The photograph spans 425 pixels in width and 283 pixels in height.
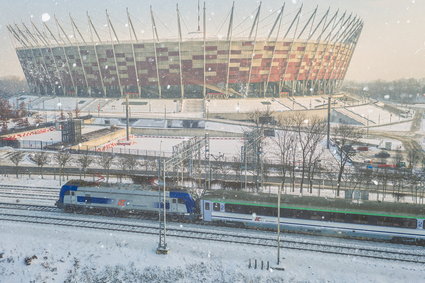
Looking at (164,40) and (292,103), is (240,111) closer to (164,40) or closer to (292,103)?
(292,103)

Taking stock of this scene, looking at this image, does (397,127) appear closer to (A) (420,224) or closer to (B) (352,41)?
(B) (352,41)

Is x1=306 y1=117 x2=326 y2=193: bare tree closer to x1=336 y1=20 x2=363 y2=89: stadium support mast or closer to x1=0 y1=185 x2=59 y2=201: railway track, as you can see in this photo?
x1=0 y1=185 x2=59 y2=201: railway track

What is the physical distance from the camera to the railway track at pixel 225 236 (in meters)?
16.6

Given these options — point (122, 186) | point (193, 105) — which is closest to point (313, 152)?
point (122, 186)

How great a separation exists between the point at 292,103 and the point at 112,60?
4198 centimetres

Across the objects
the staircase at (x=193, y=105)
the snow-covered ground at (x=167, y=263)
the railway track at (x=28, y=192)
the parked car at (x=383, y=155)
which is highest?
the staircase at (x=193, y=105)

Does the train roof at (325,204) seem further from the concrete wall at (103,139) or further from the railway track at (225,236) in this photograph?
the concrete wall at (103,139)

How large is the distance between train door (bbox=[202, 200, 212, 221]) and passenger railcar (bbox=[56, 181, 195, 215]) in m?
0.68

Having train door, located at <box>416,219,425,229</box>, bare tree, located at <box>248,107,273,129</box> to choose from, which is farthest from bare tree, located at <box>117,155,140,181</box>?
train door, located at <box>416,219,425,229</box>

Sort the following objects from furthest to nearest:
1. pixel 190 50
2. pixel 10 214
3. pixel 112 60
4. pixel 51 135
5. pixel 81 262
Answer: pixel 112 60 < pixel 190 50 < pixel 51 135 < pixel 10 214 < pixel 81 262

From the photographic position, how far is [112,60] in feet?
257

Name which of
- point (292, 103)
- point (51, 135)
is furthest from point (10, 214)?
point (292, 103)

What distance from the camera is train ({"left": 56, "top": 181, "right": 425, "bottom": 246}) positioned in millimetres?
17500

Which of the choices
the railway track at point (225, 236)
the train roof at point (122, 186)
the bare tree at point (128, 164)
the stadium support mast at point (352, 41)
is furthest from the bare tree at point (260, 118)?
the stadium support mast at point (352, 41)
